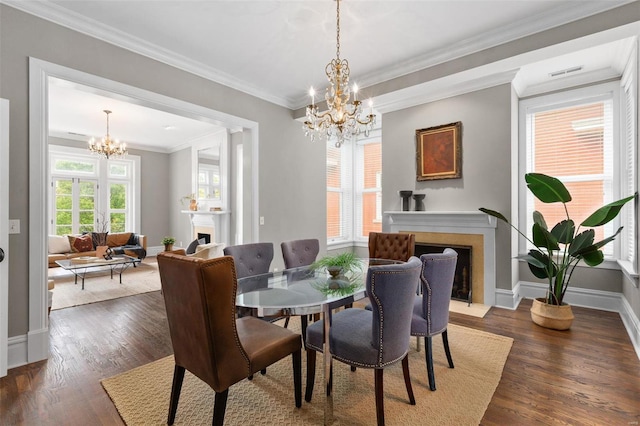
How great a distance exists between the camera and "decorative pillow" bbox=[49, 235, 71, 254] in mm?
6316

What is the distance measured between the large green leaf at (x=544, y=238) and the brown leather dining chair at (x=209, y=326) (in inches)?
121

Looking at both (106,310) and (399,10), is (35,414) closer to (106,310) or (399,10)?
(106,310)

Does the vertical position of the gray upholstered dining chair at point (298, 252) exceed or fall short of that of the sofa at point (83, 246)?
it exceeds it

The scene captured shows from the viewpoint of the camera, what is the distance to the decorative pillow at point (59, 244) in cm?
632

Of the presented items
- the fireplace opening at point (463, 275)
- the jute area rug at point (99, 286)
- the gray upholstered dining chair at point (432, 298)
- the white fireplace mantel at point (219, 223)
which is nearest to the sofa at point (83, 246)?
the jute area rug at point (99, 286)

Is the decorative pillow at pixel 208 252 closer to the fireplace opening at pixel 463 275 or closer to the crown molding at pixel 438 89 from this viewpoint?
the crown molding at pixel 438 89

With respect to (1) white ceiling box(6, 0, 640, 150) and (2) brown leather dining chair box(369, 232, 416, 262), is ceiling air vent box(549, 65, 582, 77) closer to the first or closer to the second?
(1) white ceiling box(6, 0, 640, 150)

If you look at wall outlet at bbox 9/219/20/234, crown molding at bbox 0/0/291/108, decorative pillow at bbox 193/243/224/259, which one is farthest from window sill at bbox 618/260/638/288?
wall outlet at bbox 9/219/20/234

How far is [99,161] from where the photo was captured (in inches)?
298

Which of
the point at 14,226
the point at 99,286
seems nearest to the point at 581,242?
the point at 14,226

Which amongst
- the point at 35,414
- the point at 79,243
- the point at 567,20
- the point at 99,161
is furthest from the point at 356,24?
the point at 99,161

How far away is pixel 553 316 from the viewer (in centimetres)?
322

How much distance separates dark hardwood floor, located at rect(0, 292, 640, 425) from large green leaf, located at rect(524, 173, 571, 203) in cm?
139

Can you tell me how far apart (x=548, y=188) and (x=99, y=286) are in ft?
21.3
